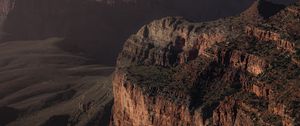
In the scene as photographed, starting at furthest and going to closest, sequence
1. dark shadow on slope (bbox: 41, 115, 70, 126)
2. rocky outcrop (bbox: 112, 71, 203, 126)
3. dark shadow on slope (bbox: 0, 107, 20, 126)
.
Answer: dark shadow on slope (bbox: 0, 107, 20, 126), dark shadow on slope (bbox: 41, 115, 70, 126), rocky outcrop (bbox: 112, 71, 203, 126)

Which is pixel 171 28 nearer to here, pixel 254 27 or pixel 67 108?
pixel 67 108

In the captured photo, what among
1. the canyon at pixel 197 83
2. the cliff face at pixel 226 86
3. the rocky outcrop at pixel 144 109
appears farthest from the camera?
the rocky outcrop at pixel 144 109

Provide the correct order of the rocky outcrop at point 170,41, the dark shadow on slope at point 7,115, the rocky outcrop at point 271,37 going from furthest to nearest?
the dark shadow on slope at point 7,115
the rocky outcrop at point 170,41
the rocky outcrop at point 271,37

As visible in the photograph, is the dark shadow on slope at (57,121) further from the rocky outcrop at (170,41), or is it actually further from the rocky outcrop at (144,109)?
the rocky outcrop at (144,109)

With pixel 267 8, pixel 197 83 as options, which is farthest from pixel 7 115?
pixel 197 83

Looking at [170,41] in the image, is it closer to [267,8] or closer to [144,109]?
[267,8]

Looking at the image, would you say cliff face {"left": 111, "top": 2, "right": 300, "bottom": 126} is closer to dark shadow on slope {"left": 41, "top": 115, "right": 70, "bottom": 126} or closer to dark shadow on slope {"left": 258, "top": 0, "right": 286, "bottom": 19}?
dark shadow on slope {"left": 258, "top": 0, "right": 286, "bottom": 19}

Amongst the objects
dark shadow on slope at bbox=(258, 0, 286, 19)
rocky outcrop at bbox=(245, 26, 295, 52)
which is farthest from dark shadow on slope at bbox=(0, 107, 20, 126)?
rocky outcrop at bbox=(245, 26, 295, 52)

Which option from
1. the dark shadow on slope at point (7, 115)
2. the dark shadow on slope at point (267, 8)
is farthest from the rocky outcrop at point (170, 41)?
the dark shadow on slope at point (7, 115)

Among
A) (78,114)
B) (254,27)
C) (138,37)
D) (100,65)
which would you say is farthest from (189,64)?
(100,65)
